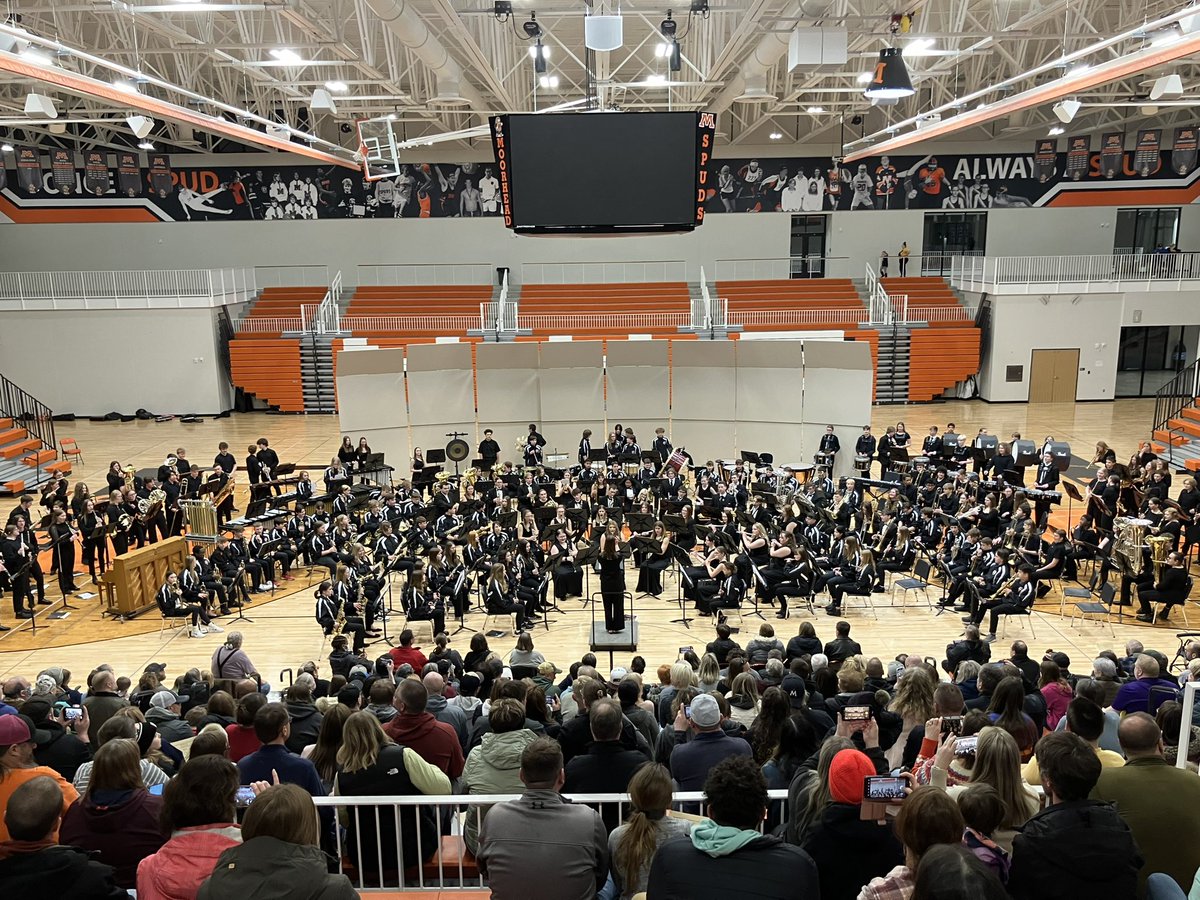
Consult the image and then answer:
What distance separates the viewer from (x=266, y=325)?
3212 cm

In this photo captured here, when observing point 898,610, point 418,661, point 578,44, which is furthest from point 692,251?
point 418,661

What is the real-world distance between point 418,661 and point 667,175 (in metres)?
6.80

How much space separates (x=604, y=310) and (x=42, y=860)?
29942 mm

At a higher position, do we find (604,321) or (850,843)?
(604,321)

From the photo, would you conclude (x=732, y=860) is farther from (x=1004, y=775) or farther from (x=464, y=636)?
(x=464, y=636)

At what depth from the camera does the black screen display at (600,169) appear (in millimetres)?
11922

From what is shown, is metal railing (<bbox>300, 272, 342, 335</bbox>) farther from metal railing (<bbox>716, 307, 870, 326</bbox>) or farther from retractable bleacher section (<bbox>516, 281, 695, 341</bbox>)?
metal railing (<bbox>716, 307, 870, 326</bbox>)

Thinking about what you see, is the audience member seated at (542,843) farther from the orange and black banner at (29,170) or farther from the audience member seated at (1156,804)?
the orange and black banner at (29,170)

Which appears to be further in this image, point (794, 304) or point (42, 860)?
point (794, 304)

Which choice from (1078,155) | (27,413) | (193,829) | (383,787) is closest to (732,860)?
(193,829)

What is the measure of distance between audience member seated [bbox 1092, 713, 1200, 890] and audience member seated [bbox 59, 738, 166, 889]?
426 cm

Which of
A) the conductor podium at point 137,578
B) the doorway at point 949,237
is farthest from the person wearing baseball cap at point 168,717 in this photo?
the doorway at point 949,237

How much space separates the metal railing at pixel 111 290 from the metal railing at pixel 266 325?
2.96 feet

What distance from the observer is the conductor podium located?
46.8ft
